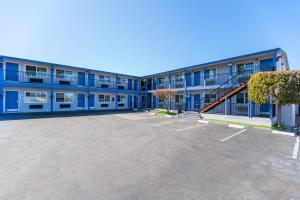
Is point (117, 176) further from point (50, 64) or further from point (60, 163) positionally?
point (50, 64)

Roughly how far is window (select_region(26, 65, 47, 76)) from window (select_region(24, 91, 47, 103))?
231cm

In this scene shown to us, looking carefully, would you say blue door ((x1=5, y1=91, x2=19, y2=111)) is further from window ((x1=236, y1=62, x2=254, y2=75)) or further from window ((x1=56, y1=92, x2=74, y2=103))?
window ((x1=236, y1=62, x2=254, y2=75))

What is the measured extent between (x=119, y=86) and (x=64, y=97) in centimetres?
896

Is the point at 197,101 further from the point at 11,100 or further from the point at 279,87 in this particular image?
the point at 11,100

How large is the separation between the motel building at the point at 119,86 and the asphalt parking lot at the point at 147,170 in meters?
8.43

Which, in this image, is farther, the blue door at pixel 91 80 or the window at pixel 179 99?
the blue door at pixel 91 80

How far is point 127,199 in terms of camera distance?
3020mm

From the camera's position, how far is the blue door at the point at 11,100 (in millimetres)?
17062

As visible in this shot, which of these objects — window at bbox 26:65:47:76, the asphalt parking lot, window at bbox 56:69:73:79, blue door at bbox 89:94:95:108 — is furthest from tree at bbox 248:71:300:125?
window at bbox 26:65:47:76

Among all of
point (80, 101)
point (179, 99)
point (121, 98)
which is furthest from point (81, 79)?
point (179, 99)

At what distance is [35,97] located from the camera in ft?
62.0

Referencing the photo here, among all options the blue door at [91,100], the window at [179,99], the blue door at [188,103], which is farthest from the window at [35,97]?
the blue door at [188,103]

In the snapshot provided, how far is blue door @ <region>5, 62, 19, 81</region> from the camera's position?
16.9 metres

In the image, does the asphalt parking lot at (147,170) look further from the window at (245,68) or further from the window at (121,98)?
the window at (121,98)
